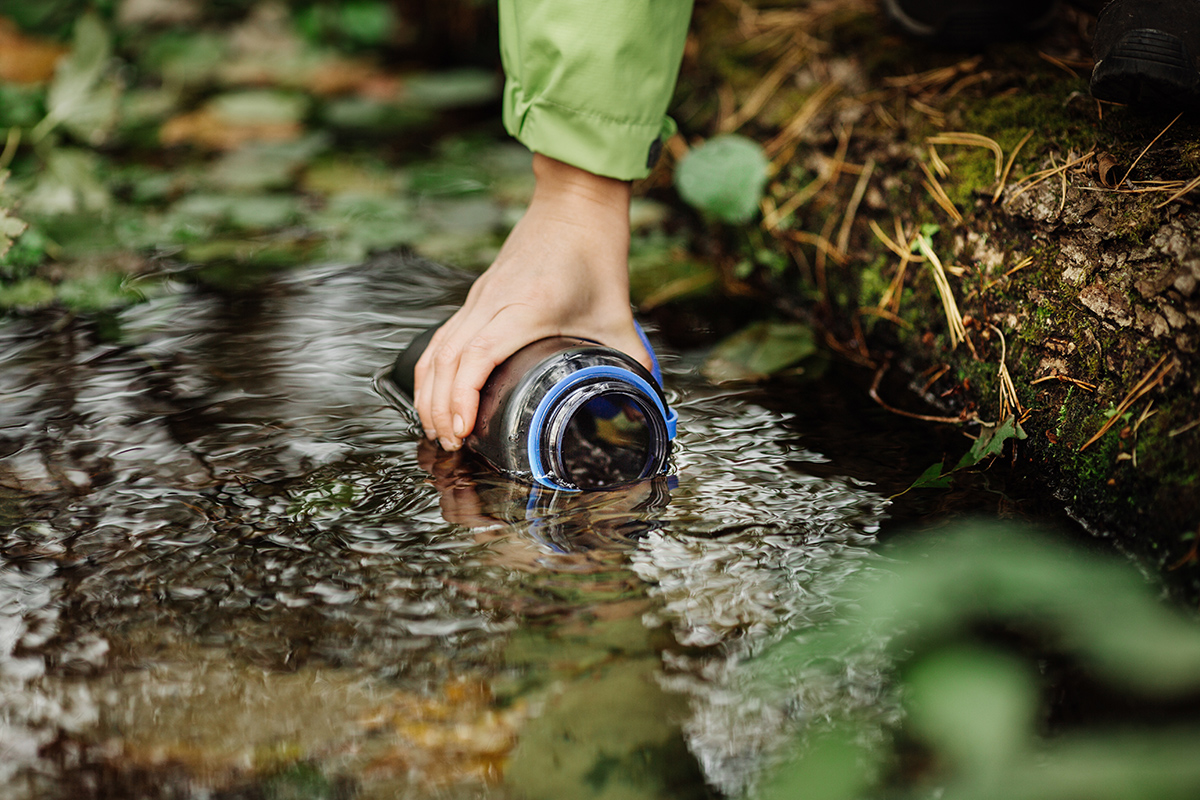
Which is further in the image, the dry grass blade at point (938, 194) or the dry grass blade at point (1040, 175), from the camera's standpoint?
the dry grass blade at point (938, 194)

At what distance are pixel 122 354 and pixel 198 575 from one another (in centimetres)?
80

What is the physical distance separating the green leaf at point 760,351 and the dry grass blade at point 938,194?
0.37 meters

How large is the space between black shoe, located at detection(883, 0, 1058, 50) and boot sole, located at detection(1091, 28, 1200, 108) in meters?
0.63

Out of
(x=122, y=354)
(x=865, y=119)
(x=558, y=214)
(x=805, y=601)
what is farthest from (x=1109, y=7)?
(x=122, y=354)

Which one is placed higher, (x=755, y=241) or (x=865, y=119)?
(x=865, y=119)

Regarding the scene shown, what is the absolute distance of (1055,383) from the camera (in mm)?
1453

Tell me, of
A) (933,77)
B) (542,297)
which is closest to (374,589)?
(542,297)

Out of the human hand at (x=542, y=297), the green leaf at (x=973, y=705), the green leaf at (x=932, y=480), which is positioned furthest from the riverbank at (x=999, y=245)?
the human hand at (x=542, y=297)

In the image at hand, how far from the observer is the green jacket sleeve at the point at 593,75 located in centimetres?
148

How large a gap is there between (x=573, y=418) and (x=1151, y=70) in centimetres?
92

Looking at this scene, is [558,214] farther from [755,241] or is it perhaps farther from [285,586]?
[755,241]

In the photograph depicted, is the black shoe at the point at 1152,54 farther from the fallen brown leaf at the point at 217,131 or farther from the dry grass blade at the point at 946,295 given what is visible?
the fallen brown leaf at the point at 217,131

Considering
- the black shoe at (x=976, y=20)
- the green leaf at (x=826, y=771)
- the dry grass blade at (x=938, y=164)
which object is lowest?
the green leaf at (x=826, y=771)

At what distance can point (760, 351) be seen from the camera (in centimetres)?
194
